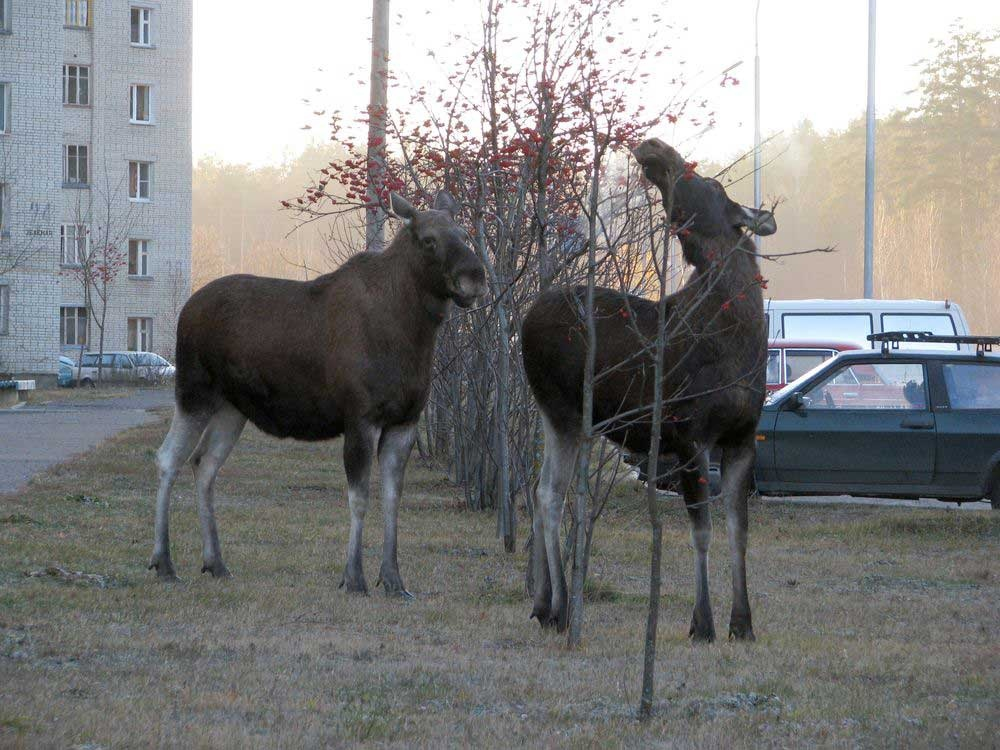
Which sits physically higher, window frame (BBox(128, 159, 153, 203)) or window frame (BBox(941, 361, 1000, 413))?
window frame (BBox(128, 159, 153, 203))

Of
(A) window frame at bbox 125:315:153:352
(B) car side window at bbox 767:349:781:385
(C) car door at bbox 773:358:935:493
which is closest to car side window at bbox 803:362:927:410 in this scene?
(C) car door at bbox 773:358:935:493

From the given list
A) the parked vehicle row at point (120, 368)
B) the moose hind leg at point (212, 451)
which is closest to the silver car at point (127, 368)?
the parked vehicle row at point (120, 368)

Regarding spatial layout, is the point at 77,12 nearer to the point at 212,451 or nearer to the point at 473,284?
the point at 212,451

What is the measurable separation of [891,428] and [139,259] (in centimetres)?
5313

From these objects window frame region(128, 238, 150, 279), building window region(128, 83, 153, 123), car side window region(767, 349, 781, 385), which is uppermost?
building window region(128, 83, 153, 123)

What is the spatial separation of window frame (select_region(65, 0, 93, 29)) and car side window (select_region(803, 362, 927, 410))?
53253mm

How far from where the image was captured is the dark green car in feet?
49.1

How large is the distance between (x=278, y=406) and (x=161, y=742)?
450 centimetres

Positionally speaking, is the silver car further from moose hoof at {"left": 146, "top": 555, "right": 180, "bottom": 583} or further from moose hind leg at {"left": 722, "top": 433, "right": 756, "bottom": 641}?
moose hind leg at {"left": 722, "top": 433, "right": 756, "bottom": 641}

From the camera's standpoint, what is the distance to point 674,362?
7.61 metres

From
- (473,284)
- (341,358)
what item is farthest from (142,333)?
(473,284)

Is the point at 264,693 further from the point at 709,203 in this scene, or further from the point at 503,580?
the point at 503,580

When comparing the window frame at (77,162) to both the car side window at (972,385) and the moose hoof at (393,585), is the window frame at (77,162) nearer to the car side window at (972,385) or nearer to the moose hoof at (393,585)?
the car side window at (972,385)

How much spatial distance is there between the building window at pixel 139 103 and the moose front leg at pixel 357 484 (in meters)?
57.1
